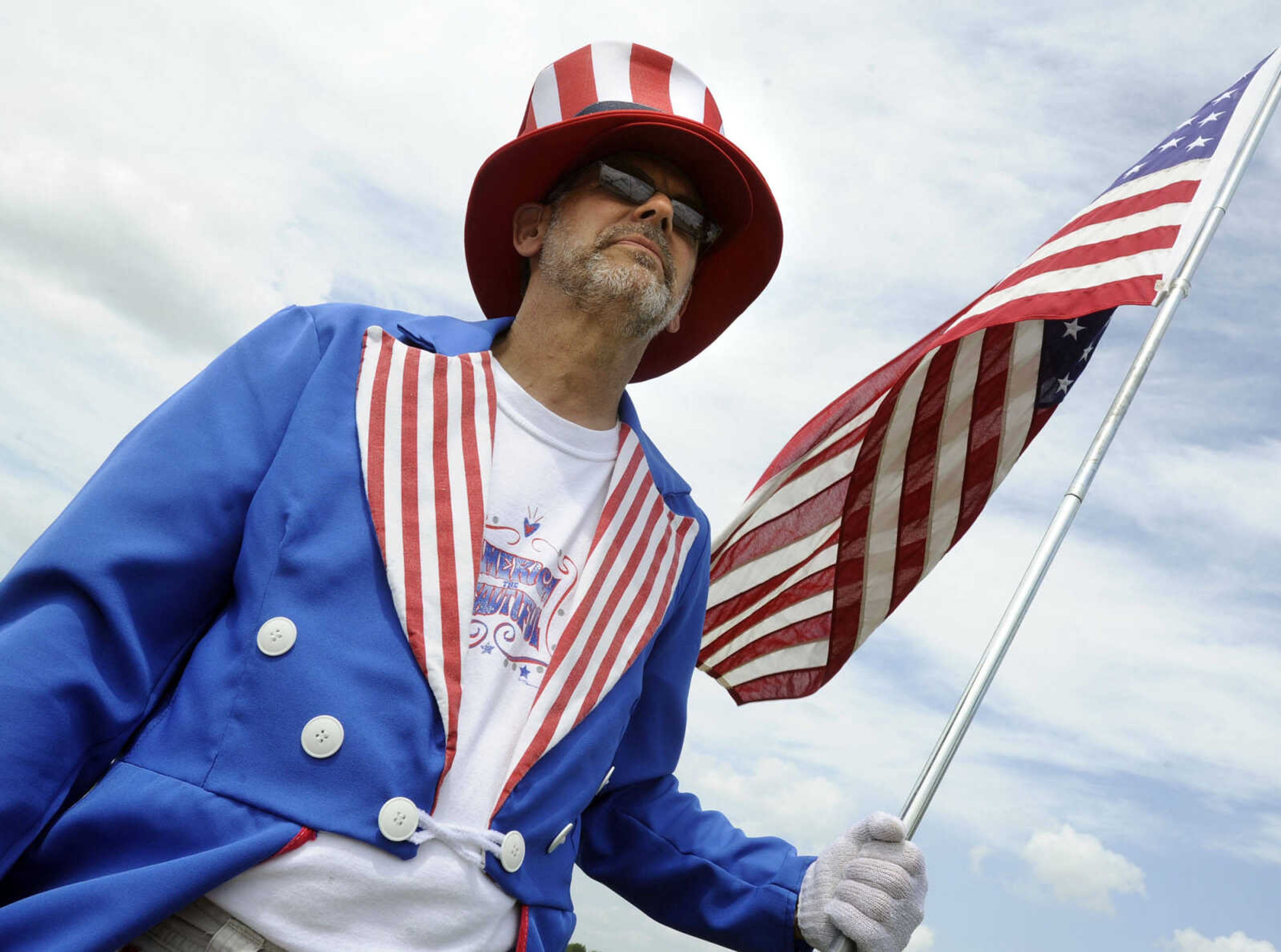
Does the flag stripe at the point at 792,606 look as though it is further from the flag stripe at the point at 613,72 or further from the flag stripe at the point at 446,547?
the flag stripe at the point at 446,547

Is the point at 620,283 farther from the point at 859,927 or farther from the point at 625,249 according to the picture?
the point at 859,927

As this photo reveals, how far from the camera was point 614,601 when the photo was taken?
3162 mm

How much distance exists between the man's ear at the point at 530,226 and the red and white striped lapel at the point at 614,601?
71 centimetres

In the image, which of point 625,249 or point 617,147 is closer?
point 625,249

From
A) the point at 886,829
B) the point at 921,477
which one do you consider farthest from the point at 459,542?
the point at 921,477

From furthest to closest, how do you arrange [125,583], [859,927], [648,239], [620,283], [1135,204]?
[1135,204]
[648,239]
[620,283]
[859,927]
[125,583]

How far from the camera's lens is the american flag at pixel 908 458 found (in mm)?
4898

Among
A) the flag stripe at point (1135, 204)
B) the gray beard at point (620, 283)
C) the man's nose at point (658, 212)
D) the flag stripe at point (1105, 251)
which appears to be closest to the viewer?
the gray beard at point (620, 283)

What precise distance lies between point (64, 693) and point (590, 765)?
1.30 metres

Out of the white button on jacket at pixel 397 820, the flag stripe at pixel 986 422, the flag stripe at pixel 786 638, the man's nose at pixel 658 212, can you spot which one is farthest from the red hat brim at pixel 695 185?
the white button on jacket at pixel 397 820

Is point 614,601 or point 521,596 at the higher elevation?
point 614,601

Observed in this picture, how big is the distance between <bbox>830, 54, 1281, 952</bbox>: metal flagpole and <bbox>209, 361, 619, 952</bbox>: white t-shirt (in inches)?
45.8

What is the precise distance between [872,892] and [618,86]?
259 centimetres

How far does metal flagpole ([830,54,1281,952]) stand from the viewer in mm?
3338
